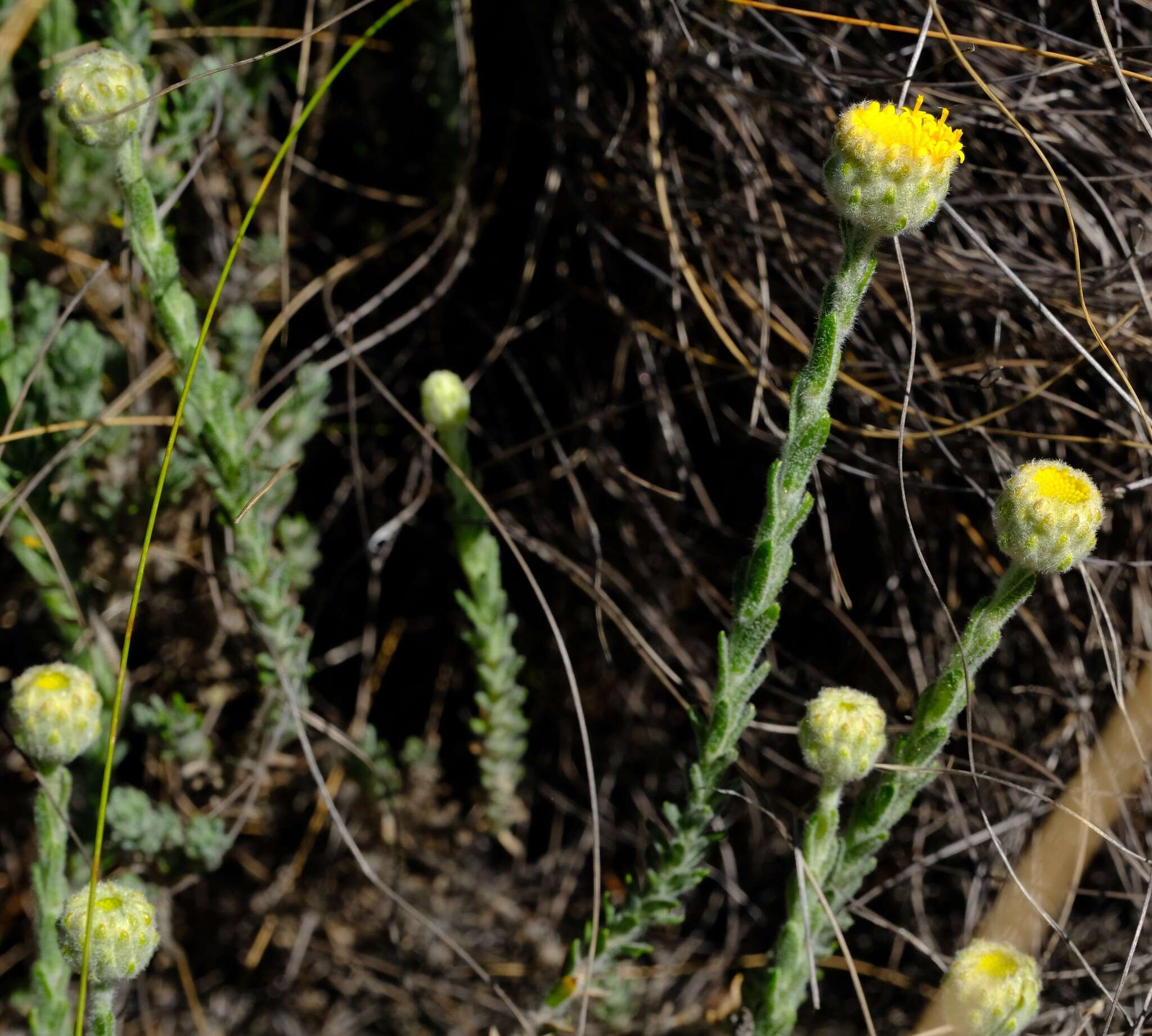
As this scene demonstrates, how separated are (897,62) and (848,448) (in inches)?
23.3

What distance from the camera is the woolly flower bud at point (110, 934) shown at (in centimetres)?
112

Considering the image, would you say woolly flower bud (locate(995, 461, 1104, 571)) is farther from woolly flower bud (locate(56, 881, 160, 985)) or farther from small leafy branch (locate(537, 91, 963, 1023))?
woolly flower bud (locate(56, 881, 160, 985))

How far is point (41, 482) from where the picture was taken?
158 centimetres

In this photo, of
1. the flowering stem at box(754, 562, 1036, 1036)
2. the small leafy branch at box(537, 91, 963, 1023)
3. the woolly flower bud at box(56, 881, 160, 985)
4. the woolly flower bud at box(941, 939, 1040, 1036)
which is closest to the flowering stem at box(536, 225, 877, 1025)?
the small leafy branch at box(537, 91, 963, 1023)

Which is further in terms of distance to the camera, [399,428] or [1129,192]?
[399,428]

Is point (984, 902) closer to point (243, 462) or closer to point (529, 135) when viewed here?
point (243, 462)

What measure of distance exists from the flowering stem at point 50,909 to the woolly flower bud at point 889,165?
1.15 metres

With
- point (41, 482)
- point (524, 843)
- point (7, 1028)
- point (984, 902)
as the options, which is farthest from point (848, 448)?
point (7, 1028)

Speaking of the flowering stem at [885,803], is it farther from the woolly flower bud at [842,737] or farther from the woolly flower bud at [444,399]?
the woolly flower bud at [444,399]

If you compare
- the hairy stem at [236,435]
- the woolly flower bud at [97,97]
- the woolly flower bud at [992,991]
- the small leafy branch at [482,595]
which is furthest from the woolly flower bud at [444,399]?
the woolly flower bud at [992,991]

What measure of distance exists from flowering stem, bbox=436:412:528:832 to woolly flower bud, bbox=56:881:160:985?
0.62 metres

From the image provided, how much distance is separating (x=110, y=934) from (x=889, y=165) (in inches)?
43.5

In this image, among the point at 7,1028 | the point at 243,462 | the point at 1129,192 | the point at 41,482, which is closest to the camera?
the point at 243,462

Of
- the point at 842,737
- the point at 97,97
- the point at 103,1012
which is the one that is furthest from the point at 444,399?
the point at 103,1012
